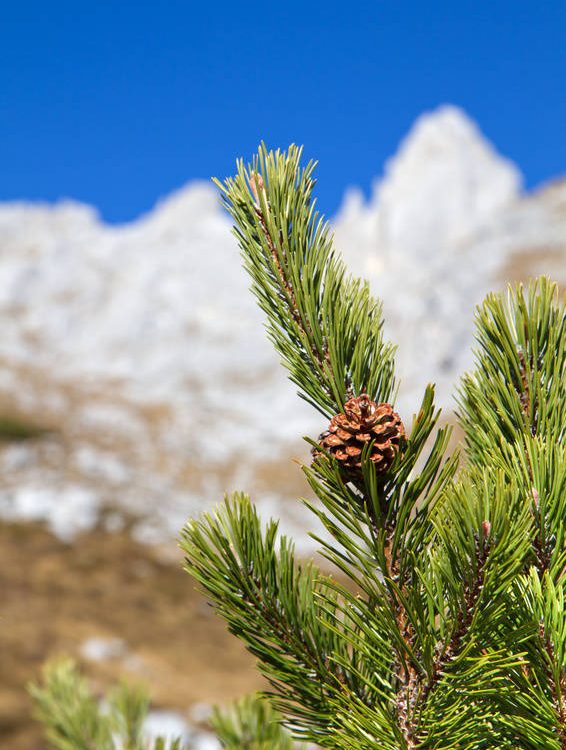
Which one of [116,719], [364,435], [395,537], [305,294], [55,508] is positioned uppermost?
[55,508]

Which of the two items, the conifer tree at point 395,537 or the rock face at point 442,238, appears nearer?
the conifer tree at point 395,537

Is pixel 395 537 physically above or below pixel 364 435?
below

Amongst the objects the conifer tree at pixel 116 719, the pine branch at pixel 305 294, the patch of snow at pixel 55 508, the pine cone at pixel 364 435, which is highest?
the patch of snow at pixel 55 508

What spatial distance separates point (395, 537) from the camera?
4.74ft

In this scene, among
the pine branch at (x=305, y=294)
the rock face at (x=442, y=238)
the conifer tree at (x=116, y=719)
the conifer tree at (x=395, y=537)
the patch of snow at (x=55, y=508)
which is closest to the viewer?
the conifer tree at (x=395, y=537)

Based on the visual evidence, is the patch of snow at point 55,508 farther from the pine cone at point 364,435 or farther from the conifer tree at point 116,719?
the pine cone at point 364,435

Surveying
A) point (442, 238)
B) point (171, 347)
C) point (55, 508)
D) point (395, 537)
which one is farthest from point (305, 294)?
point (442, 238)

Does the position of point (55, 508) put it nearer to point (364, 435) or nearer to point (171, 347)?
point (364, 435)

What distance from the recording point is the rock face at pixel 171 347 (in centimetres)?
3769

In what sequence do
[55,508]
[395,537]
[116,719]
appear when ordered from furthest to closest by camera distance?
[55,508] < [116,719] < [395,537]

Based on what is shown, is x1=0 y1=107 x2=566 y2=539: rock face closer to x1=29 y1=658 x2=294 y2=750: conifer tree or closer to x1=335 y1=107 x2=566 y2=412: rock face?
x1=335 y1=107 x2=566 y2=412: rock face

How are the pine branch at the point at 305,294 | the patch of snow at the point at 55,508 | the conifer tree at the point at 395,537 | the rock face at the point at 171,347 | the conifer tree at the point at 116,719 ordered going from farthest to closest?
the rock face at the point at 171,347 → the patch of snow at the point at 55,508 → the conifer tree at the point at 116,719 → the pine branch at the point at 305,294 → the conifer tree at the point at 395,537

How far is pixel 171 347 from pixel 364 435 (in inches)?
2804

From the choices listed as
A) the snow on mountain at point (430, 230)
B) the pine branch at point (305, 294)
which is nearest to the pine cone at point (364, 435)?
the pine branch at point (305, 294)
